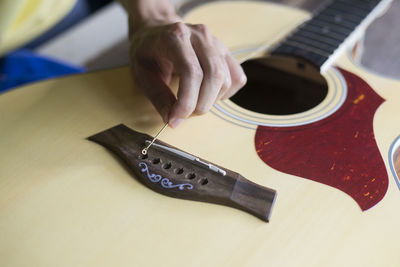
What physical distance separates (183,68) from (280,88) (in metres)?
0.34

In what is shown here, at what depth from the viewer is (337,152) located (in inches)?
24.4

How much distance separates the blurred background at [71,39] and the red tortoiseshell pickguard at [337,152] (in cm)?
53

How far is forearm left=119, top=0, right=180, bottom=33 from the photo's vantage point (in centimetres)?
73

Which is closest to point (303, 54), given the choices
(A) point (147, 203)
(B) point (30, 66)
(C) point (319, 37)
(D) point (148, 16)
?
(C) point (319, 37)

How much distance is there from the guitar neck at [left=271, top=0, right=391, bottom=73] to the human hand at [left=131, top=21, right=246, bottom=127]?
0.68 ft

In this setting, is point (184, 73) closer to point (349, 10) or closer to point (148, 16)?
point (148, 16)

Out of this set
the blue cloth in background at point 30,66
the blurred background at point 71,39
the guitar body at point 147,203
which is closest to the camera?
the guitar body at point 147,203

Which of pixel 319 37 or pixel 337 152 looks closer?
pixel 337 152

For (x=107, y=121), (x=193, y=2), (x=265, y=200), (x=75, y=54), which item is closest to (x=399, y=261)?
(x=265, y=200)

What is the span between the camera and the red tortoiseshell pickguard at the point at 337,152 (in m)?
0.57

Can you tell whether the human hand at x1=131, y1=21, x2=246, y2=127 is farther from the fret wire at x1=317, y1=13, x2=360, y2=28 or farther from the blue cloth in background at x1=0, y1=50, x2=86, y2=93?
the blue cloth in background at x1=0, y1=50, x2=86, y2=93

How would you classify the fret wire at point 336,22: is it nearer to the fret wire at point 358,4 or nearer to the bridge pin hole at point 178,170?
the fret wire at point 358,4

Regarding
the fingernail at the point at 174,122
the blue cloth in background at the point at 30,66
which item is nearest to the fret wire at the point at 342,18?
the fingernail at the point at 174,122

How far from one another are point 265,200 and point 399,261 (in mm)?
161
